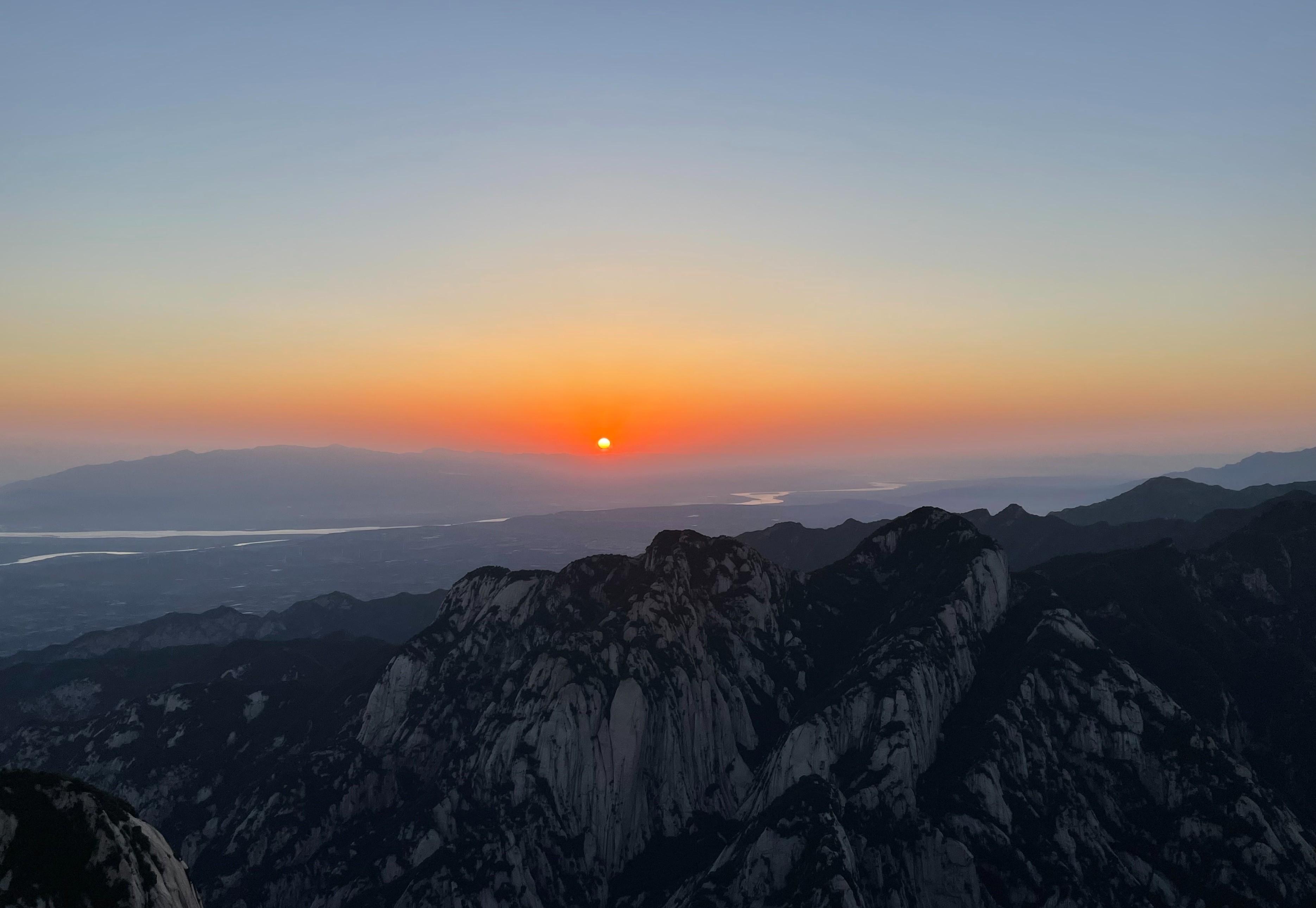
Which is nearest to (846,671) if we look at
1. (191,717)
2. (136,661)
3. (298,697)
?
(298,697)

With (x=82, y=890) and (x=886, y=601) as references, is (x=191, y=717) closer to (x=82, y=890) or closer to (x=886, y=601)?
(x=82, y=890)

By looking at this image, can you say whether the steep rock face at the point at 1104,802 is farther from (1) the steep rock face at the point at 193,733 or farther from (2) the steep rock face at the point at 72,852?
(1) the steep rock face at the point at 193,733

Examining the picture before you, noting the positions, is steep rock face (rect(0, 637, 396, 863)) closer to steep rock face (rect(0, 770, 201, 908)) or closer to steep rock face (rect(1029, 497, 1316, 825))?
steep rock face (rect(0, 770, 201, 908))

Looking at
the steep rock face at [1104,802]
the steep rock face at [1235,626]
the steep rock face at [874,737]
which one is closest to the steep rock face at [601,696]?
the steep rock face at [874,737]

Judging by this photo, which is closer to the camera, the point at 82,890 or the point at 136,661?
the point at 82,890

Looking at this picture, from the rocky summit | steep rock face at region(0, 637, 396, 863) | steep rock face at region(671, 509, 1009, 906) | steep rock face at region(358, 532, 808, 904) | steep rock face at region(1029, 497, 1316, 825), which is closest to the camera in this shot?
steep rock face at region(671, 509, 1009, 906)

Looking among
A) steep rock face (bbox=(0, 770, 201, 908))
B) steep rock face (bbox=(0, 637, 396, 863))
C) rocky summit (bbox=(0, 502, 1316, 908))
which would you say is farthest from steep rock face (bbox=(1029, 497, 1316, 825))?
steep rock face (bbox=(0, 637, 396, 863))
